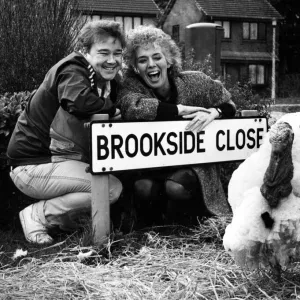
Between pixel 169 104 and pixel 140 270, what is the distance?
1.35 metres

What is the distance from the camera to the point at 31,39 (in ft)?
24.9

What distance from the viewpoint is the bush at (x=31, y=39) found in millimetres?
7445

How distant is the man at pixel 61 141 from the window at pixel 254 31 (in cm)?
4291

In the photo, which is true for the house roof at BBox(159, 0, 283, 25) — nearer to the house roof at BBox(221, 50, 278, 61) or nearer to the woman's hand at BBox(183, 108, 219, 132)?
the house roof at BBox(221, 50, 278, 61)

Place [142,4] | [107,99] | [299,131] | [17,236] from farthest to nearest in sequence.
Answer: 1. [142,4]
2. [17,236]
3. [107,99]
4. [299,131]

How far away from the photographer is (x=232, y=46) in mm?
45500

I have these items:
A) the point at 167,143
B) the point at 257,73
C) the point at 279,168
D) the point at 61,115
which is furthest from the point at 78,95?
the point at 257,73

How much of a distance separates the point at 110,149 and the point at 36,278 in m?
0.99

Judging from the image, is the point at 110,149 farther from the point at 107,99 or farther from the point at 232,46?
the point at 232,46

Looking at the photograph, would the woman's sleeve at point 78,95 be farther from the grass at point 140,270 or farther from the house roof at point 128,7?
the house roof at point 128,7

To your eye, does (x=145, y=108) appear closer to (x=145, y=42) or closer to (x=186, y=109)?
(x=186, y=109)

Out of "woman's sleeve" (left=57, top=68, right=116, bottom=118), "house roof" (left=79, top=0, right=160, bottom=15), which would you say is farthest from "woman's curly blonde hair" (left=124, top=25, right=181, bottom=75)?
"house roof" (left=79, top=0, right=160, bottom=15)

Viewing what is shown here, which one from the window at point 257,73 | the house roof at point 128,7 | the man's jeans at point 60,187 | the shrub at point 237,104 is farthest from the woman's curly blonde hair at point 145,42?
the window at point 257,73

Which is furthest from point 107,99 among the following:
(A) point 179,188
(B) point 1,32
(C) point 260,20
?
(C) point 260,20
